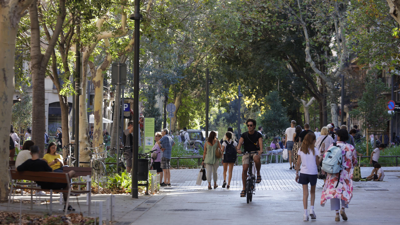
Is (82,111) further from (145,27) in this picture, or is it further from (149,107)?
(149,107)

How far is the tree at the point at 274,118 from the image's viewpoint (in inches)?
1444

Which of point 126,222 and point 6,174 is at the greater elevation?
point 6,174

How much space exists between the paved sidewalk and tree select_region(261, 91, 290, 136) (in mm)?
19637

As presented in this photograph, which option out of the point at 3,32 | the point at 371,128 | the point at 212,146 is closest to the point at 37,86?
the point at 3,32

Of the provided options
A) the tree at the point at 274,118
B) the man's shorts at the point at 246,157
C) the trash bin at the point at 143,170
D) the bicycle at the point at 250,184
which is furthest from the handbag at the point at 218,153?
the tree at the point at 274,118

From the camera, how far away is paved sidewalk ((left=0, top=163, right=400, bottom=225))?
9.65 m

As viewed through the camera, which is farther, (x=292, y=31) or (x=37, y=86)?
(x=292, y=31)

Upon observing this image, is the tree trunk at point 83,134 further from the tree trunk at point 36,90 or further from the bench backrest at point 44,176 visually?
the bench backrest at point 44,176

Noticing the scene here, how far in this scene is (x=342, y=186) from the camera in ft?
32.0

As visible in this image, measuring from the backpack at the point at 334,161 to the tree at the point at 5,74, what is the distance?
5.96m

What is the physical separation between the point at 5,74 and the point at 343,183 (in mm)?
6572

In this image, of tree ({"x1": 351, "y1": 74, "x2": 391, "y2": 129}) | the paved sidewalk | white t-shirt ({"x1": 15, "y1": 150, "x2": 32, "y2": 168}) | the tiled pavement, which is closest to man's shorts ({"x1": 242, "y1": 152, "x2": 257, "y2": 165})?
the paved sidewalk

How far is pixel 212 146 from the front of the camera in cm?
1644

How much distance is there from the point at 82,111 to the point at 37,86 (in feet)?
21.9
